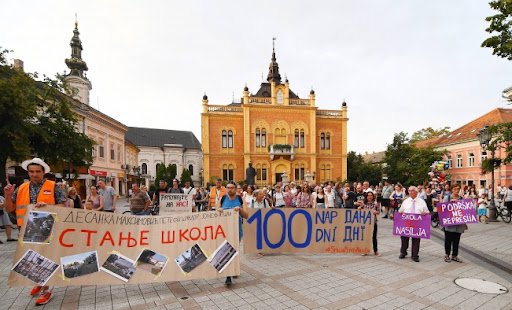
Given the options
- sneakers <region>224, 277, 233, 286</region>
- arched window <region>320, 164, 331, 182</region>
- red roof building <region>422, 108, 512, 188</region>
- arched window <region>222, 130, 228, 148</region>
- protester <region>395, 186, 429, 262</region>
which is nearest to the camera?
sneakers <region>224, 277, 233, 286</region>

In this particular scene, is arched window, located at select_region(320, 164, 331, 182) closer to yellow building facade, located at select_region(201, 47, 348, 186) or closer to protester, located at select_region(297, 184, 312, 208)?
yellow building facade, located at select_region(201, 47, 348, 186)

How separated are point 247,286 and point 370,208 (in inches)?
151

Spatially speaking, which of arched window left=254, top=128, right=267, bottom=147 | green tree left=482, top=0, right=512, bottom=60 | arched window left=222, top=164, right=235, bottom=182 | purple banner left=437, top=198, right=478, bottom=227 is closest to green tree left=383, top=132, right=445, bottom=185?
arched window left=254, top=128, right=267, bottom=147

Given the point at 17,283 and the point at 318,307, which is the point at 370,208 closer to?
the point at 318,307

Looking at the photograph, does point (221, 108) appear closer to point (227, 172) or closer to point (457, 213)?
point (227, 172)

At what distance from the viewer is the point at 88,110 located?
26.3 m

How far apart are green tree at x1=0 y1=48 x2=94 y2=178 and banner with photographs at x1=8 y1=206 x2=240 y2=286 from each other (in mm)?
8332

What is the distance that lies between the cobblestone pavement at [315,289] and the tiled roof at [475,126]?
120 feet

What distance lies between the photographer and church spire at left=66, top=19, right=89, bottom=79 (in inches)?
1389

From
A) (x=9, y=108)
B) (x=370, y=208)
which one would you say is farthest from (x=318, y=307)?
(x=9, y=108)

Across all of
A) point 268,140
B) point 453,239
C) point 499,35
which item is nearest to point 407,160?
point 268,140

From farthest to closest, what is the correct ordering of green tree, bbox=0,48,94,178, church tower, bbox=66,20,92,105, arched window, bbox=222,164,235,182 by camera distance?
arched window, bbox=222,164,235,182
church tower, bbox=66,20,92,105
green tree, bbox=0,48,94,178

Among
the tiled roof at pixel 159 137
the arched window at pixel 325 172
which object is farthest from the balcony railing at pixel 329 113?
the tiled roof at pixel 159 137

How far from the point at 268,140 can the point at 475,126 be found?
2853cm
